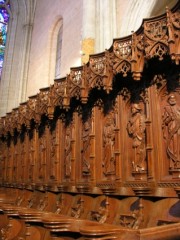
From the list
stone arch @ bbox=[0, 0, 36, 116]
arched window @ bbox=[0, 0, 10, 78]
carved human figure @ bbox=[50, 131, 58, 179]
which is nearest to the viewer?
carved human figure @ bbox=[50, 131, 58, 179]

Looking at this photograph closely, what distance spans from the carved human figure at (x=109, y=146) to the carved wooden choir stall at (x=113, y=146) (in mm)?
20

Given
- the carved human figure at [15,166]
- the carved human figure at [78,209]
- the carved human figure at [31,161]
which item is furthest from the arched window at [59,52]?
the carved human figure at [78,209]

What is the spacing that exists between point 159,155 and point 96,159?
1.59 m

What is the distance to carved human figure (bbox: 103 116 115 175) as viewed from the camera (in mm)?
5367

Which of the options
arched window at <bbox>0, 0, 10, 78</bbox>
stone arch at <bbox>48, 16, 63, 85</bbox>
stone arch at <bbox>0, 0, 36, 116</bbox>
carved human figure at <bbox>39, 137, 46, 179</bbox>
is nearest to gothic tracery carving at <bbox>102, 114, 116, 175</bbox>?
carved human figure at <bbox>39, 137, 46, 179</bbox>

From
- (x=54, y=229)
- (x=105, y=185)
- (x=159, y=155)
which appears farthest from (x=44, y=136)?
(x=54, y=229)

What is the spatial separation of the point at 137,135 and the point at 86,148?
155 centimetres

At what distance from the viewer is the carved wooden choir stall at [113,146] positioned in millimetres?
4016

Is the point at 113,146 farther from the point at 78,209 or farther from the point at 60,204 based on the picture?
the point at 60,204

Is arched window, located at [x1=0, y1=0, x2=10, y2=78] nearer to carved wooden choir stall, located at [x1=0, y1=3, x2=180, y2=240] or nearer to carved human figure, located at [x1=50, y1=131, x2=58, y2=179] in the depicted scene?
carved wooden choir stall, located at [x1=0, y1=3, x2=180, y2=240]

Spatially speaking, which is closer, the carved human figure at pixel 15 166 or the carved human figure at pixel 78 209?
the carved human figure at pixel 78 209

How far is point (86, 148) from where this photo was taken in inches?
241

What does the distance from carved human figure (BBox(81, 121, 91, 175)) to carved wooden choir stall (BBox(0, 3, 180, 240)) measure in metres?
0.02

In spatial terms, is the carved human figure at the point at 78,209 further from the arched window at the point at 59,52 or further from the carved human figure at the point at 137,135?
the arched window at the point at 59,52
